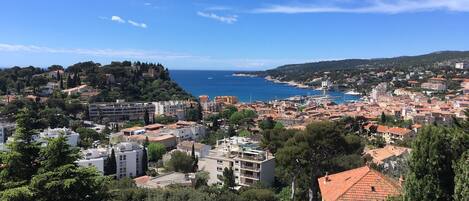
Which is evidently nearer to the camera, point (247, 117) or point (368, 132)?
point (368, 132)

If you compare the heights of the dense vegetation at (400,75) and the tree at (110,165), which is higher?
the dense vegetation at (400,75)

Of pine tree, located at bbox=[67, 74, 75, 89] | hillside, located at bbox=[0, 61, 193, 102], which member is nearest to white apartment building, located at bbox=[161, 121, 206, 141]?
hillside, located at bbox=[0, 61, 193, 102]

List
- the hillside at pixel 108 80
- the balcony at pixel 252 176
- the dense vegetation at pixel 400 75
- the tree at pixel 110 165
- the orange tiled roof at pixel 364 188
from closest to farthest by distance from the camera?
the orange tiled roof at pixel 364 188, the balcony at pixel 252 176, the tree at pixel 110 165, the hillside at pixel 108 80, the dense vegetation at pixel 400 75

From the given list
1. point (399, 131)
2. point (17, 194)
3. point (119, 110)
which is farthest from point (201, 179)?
point (119, 110)

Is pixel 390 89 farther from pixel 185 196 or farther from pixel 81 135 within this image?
pixel 185 196

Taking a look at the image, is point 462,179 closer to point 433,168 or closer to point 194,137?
point 433,168

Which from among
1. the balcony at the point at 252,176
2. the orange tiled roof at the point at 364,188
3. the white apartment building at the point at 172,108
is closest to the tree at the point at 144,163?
the balcony at the point at 252,176

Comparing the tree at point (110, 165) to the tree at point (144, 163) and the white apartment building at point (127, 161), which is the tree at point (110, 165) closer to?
the white apartment building at point (127, 161)

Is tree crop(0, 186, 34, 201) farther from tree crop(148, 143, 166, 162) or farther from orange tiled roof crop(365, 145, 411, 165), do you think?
tree crop(148, 143, 166, 162)

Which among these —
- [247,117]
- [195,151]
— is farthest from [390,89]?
[195,151]
